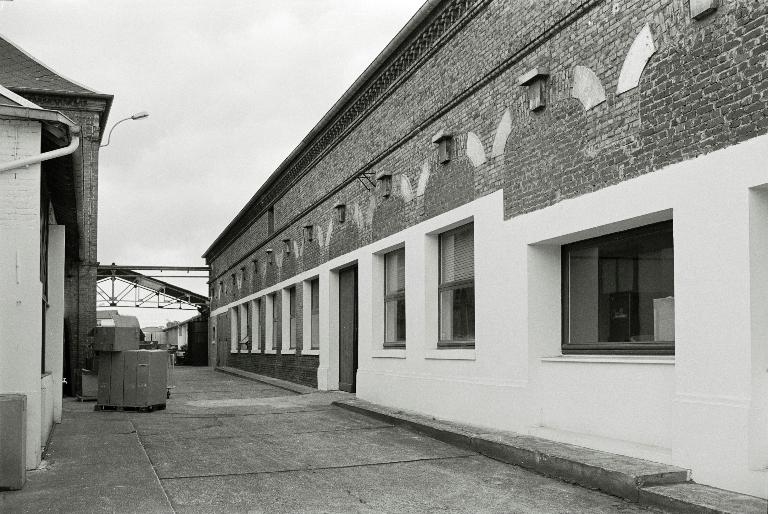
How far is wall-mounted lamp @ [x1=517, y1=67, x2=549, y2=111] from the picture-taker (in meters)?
9.52

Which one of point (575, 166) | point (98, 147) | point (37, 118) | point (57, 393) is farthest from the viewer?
point (98, 147)

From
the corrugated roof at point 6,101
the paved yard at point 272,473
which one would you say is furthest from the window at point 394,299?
the corrugated roof at point 6,101

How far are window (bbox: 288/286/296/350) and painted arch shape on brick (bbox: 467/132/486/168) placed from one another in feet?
40.2

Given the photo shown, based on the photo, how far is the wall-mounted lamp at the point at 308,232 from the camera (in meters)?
20.6

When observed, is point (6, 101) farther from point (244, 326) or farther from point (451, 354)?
point (244, 326)

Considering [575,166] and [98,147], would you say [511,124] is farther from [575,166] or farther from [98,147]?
[98,147]

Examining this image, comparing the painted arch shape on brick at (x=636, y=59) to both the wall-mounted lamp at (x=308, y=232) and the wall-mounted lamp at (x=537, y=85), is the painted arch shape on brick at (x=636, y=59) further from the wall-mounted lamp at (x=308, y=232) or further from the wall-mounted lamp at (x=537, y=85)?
the wall-mounted lamp at (x=308, y=232)

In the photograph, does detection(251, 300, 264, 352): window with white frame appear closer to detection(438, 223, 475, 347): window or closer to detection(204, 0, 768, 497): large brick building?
detection(204, 0, 768, 497): large brick building

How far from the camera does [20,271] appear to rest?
7.99m

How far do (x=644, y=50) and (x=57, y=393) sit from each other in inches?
377

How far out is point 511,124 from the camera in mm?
10328

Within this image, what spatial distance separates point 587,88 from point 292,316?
1579 centimetres

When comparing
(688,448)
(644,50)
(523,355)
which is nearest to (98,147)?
(523,355)

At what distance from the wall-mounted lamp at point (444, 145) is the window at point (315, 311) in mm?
8782
